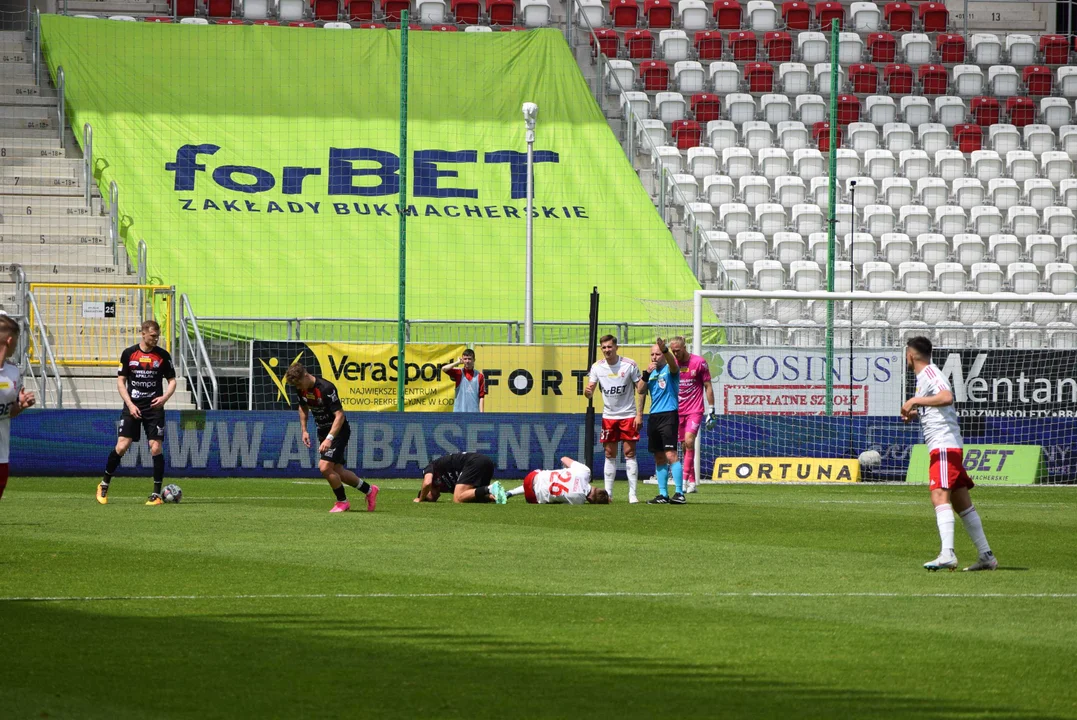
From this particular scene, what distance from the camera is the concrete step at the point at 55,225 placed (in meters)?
28.4

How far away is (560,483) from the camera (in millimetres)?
17578

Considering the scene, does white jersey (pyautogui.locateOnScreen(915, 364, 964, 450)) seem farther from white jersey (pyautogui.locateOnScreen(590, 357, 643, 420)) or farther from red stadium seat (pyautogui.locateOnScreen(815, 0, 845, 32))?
red stadium seat (pyautogui.locateOnScreen(815, 0, 845, 32))

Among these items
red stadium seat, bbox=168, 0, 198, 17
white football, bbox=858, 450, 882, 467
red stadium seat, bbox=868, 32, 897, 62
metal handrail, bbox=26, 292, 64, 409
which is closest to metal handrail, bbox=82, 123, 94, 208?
metal handrail, bbox=26, 292, 64, 409

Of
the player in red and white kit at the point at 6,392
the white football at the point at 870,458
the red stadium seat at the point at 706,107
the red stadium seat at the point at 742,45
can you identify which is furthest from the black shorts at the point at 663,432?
the red stadium seat at the point at 742,45

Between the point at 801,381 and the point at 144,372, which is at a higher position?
the point at 144,372

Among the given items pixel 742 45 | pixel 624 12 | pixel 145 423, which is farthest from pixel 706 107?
pixel 145 423

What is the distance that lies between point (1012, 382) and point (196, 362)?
12.6 metres

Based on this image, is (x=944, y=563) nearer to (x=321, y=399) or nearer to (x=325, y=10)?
(x=321, y=399)

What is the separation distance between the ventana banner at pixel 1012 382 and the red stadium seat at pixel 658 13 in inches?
567

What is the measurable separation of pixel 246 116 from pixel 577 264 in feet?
25.4

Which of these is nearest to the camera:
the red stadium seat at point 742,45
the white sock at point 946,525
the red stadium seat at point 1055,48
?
Answer: the white sock at point 946,525

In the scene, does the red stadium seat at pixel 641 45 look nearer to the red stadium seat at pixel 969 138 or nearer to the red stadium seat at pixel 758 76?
the red stadium seat at pixel 758 76

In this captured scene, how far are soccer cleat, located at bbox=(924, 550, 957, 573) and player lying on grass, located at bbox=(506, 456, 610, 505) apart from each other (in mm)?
6976

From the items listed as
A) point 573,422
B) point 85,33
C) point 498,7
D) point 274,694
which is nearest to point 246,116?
point 85,33
